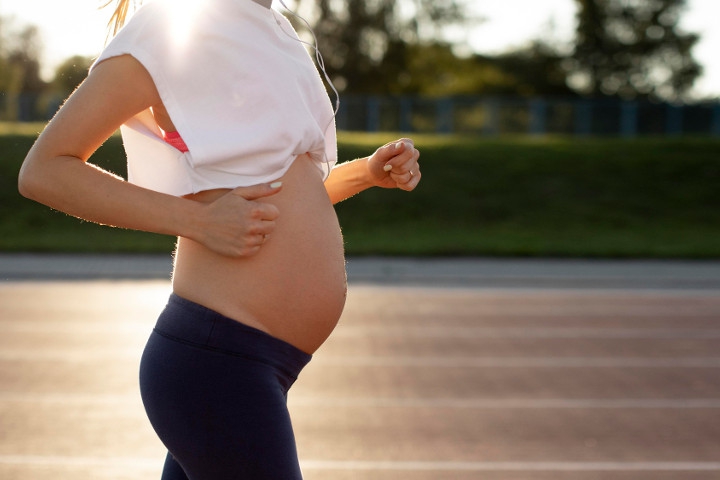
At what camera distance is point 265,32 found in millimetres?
1689

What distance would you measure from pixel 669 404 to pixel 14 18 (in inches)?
1933

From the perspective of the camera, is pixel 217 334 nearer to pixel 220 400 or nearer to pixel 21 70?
pixel 220 400

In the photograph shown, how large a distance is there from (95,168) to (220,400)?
0.39 meters

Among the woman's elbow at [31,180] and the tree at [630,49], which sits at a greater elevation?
the woman's elbow at [31,180]

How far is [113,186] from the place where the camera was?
5.19 feet

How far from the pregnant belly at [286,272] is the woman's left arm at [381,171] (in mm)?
244

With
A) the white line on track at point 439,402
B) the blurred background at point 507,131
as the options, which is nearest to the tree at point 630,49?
the blurred background at point 507,131

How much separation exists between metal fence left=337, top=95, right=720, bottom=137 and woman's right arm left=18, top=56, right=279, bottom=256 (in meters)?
33.2

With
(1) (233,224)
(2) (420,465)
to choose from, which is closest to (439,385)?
(2) (420,465)

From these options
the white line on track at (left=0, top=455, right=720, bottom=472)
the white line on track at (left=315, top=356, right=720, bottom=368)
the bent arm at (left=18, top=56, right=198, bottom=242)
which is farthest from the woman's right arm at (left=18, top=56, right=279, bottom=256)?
the white line on track at (left=315, top=356, right=720, bottom=368)

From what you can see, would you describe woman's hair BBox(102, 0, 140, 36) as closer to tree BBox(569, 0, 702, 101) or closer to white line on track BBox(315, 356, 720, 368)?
white line on track BBox(315, 356, 720, 368)

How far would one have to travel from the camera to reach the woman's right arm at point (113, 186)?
157 centimetres

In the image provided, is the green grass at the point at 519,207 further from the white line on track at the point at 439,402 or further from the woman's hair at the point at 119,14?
the woman's hair at the point at 119,14

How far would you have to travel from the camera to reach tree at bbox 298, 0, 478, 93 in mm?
44094
